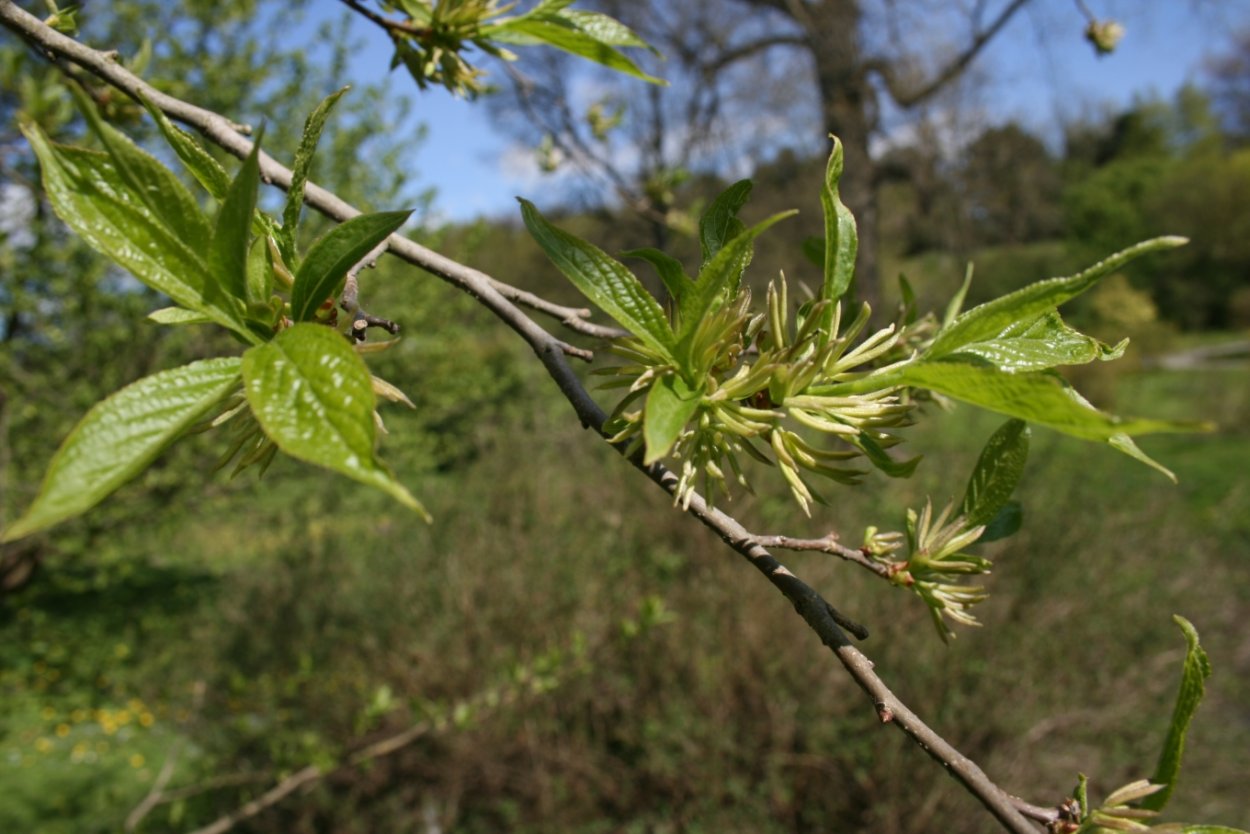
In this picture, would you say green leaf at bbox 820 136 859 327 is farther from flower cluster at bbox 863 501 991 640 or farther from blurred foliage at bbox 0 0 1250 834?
blurred foliage at bbox 0 0 1250 834

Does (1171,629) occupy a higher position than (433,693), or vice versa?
(1171,629)

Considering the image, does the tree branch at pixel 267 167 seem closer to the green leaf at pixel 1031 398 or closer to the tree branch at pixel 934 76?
the green leaf at pixel 1031 398

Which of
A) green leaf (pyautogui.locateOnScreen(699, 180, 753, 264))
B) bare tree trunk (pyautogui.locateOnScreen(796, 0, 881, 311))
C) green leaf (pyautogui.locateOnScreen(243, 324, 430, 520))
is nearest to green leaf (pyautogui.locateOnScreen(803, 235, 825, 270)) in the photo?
green leaf (pyautogui.locateOnScreen(699, 180, 753, 264))

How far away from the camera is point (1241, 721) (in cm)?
445

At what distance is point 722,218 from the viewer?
0.66 meters

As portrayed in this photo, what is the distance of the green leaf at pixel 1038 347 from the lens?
552mm

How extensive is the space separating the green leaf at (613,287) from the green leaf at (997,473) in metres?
A: 0.27

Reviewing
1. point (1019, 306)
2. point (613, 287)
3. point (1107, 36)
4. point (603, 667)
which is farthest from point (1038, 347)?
point (603, 667)

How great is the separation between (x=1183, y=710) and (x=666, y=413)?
0.46 metres

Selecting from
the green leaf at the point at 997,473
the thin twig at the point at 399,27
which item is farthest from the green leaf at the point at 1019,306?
the thin twig at the point at 399,27

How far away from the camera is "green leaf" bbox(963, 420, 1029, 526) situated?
632 millimetres

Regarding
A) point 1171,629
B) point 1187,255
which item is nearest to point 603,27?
point 1171,629

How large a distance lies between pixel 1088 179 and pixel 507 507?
2696 centimetres

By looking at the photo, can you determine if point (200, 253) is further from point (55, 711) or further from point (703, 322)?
point (55, 711)
